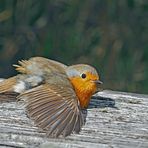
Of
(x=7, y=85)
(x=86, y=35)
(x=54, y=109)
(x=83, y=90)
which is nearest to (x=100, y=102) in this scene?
(x=83, y=90)

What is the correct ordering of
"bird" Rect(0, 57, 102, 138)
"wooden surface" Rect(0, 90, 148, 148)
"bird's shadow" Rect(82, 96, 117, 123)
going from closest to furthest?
1. "wooden surface" Rect(0, 90, 148, 148)
2. "bird" Rect(0, 57, 102, 138)
3. "bird's shadow" Rect(82, 96, 117, 123)

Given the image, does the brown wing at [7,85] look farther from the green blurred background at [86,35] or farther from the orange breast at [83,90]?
the green blurred background at [86,35]

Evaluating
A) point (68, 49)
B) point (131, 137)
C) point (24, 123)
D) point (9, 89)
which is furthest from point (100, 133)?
point (68, 49)

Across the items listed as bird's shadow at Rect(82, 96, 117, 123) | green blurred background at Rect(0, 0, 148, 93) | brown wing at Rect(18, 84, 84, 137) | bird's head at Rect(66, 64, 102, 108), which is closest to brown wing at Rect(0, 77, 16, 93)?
brown wing at Rect(18, 84, 84, 137)

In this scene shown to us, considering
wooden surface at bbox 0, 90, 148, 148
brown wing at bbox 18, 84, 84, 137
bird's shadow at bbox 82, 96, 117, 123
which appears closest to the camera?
wooden surface at bbox 0, 90, 148, 148

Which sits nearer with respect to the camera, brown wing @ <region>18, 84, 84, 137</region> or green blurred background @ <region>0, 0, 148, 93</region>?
brown wing @ <region>18, 84, 84, 137</region>

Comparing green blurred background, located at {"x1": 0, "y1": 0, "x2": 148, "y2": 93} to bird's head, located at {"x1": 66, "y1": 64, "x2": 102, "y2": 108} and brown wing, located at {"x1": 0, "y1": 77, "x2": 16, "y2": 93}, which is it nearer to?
bird's head, located at {"x1": 66, "y1": 64, "x2": 102, "y2": 108}
